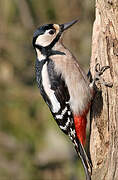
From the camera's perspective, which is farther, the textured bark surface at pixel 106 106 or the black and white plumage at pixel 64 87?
the black and white plumage at pixel 64 87

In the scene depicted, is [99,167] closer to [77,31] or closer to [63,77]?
[63,77]

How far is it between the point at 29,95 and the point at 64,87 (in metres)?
2.78

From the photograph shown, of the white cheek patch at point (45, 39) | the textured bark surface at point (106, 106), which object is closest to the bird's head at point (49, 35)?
the white cheek patch at point (45, 39)

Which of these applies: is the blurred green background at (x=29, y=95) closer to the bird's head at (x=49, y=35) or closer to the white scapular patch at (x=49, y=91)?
the bird's head at (x=49, y=35)

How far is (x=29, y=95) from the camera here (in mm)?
7719

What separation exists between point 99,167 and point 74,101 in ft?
→ 2.44

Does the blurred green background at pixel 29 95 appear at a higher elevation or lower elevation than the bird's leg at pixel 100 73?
lower

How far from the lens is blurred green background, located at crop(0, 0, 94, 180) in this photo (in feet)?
24.4

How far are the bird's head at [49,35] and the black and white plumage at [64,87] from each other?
0.02m

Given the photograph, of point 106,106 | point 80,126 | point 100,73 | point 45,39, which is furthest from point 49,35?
point 106,106

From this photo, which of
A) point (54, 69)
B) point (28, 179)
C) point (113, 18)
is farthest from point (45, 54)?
point (28, 179)

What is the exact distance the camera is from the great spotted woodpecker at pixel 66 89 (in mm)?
4973

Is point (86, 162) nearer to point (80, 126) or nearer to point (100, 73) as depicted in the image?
point (80, 126)

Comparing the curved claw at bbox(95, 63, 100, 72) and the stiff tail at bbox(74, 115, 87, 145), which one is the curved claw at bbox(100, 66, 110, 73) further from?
the stiff tail at bbox(74, 115, 87, 145)
